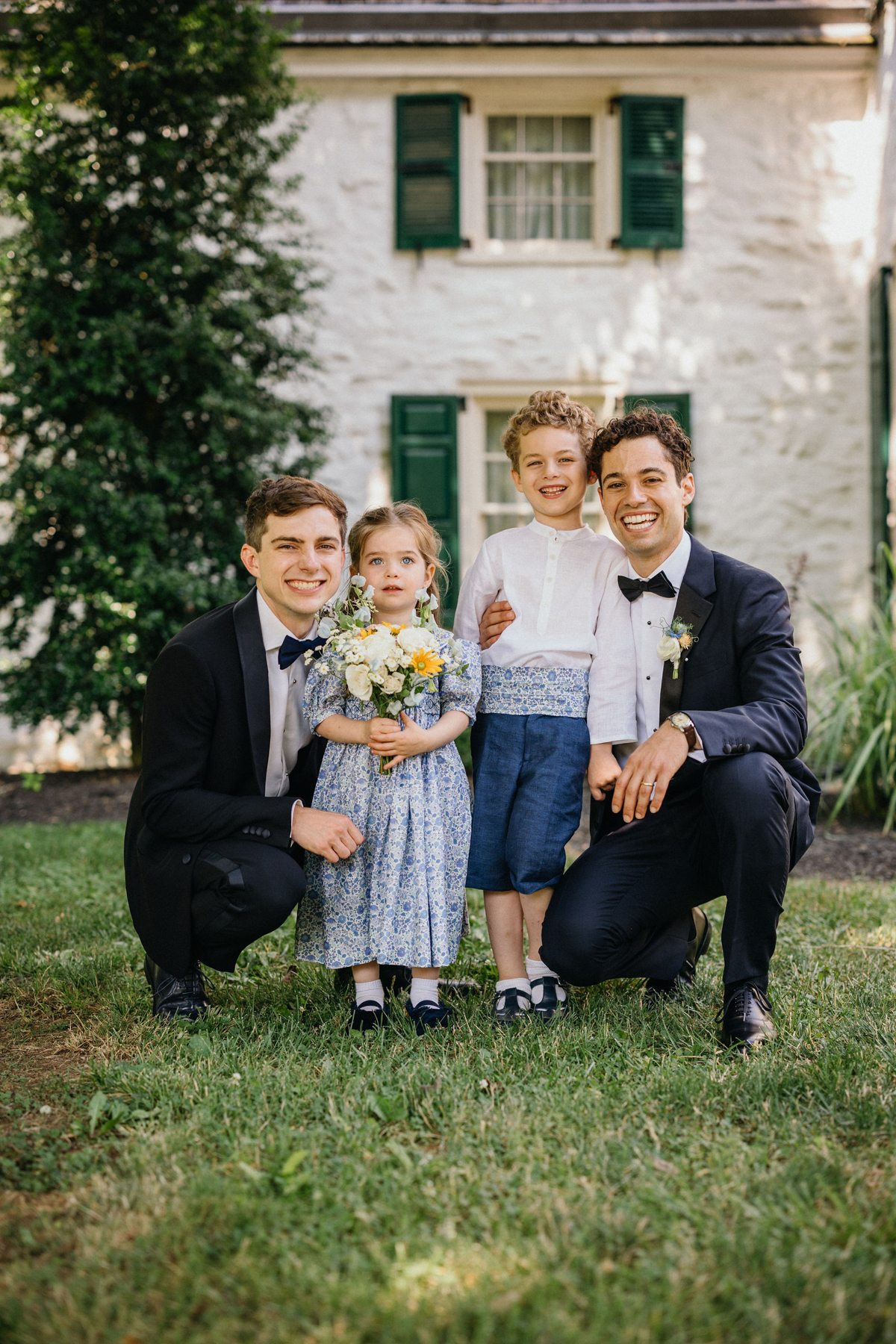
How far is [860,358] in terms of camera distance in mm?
8641

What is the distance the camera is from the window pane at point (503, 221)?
→ 8.85m

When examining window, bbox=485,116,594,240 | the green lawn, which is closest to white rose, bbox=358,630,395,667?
the green lawn

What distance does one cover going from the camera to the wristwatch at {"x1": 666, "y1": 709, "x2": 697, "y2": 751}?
2875 mm

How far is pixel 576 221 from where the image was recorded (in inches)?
350

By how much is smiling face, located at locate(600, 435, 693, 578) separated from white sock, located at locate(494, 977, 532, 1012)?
1313 millimetres

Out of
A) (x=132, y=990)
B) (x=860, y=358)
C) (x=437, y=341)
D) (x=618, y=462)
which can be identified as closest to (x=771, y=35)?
(x=860, y=358)

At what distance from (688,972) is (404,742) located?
124 cm

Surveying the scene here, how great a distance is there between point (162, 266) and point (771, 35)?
5.07 m

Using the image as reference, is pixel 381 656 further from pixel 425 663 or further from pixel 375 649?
pixel 425 663

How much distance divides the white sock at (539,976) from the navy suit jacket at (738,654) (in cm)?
81

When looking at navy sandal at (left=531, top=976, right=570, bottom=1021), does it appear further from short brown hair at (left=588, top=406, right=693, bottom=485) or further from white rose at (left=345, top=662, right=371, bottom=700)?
short brown hair at (left=588, top=406, right=693, bottom=485)

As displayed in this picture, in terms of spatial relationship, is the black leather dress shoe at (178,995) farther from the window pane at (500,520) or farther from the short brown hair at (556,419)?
the window pane at (500,520)

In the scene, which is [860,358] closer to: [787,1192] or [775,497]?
[775,497]

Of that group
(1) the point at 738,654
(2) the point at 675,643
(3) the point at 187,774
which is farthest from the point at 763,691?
(3) the point at 187,774
